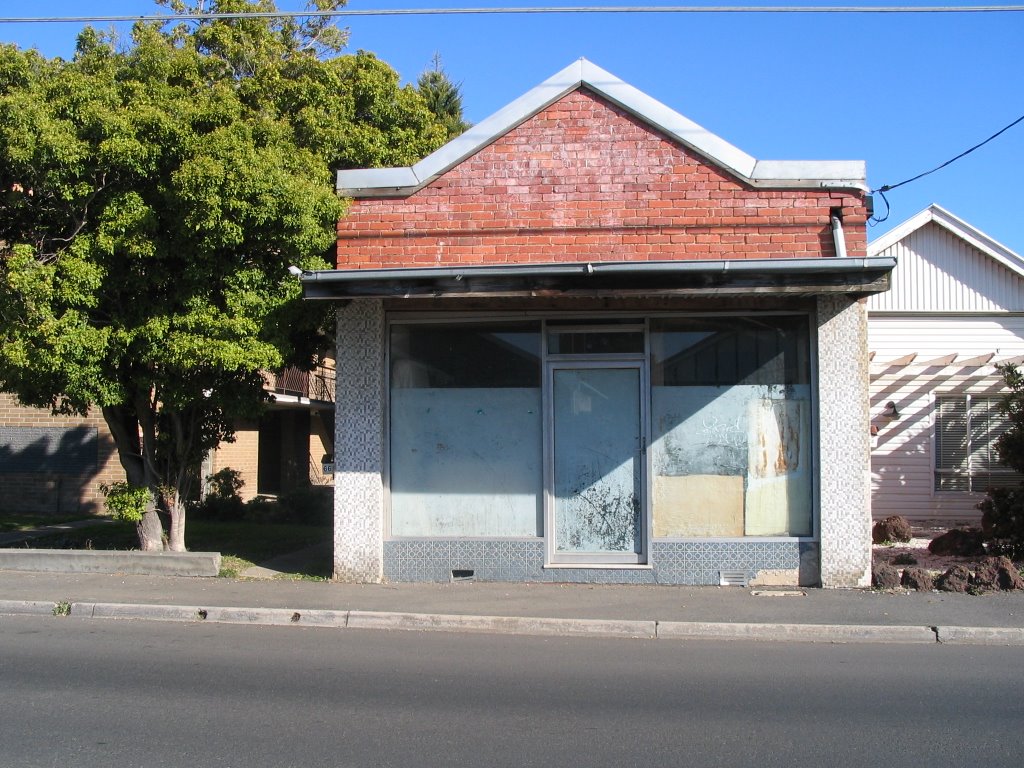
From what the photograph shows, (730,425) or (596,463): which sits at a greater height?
(730,425)

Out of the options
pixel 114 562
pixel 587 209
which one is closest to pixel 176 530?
pixel 114 562

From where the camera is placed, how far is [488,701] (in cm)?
630

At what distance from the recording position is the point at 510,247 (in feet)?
34.6

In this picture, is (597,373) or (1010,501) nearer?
(597,373)

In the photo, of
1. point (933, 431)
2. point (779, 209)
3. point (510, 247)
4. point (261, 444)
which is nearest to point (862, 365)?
point (779, 209)

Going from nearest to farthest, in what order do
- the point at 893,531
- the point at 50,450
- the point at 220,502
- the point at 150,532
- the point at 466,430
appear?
the point at 466,430 → the point at 150,532 → the point at 893,531 → the point at 220,502 → the point at 50,450

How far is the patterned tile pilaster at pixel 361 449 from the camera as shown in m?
10.6

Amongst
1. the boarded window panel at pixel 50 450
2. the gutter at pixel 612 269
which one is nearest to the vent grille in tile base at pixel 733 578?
the gutter at pixel 612 269

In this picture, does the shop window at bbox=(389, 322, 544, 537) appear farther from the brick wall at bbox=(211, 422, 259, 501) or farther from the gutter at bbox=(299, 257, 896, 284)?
the brick wall at bbox=(211, 422, 259, 501)

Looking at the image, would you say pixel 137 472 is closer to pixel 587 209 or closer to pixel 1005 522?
pixel 587 209

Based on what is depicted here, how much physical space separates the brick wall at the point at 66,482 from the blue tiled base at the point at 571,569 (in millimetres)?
10478

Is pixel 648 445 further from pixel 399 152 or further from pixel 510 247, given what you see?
pixel 399 152

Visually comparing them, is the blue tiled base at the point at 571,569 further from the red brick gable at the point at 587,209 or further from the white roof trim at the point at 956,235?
the white roof trim at the point at 956,235

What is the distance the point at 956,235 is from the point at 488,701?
12770 millimetres
